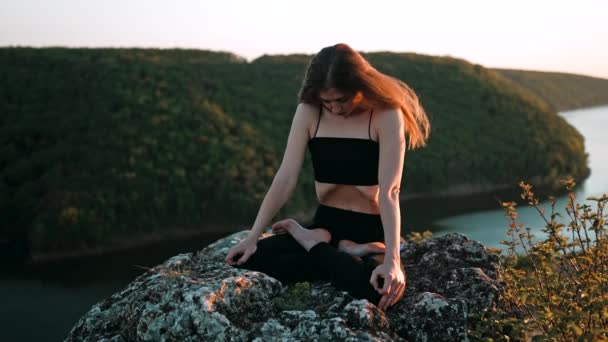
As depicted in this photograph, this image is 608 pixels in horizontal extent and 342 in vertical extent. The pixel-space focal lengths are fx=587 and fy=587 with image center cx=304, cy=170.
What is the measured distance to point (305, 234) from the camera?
4457mm

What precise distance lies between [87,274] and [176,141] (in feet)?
27.6

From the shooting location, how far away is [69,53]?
32094 millimetres

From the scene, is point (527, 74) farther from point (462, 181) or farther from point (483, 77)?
point (462, 181)

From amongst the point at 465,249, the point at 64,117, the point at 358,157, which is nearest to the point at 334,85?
the point at 358,157

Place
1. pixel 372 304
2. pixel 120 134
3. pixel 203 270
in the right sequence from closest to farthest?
pixel 372 304 < pixel 203 270 < pixel 120 134

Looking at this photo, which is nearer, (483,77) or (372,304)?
(372,304)

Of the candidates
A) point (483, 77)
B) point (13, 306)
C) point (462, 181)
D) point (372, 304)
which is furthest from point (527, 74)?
point (372, 304)

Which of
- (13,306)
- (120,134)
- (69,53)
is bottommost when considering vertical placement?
(13,306)

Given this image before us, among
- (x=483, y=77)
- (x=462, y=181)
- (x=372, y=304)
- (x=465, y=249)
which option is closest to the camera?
(x=372, y=304)

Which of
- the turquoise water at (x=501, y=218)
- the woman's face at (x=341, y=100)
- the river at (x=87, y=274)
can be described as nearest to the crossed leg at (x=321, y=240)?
the woman's face at (x=341, y=100)

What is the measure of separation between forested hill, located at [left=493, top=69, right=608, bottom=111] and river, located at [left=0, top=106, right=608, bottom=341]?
64922 mm

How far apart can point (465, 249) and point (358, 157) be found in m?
1.26

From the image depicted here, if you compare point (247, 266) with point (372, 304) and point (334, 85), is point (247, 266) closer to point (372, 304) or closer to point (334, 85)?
point (372, 304)

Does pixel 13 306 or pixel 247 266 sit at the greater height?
pixel 247 266
